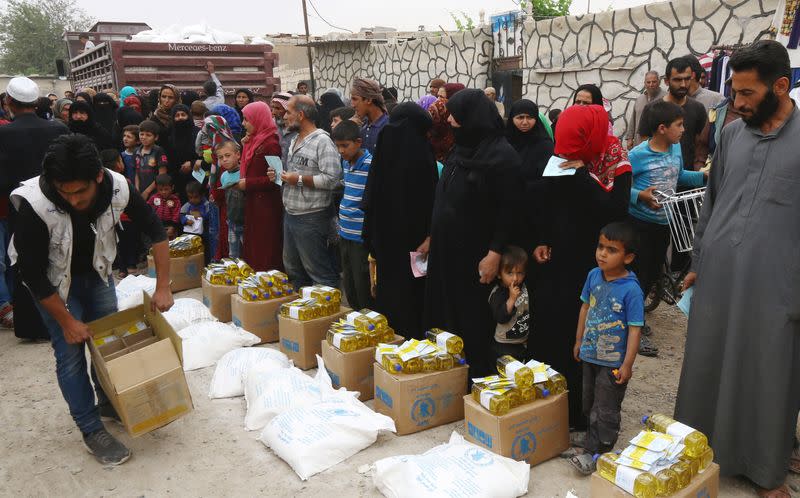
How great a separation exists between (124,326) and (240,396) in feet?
2.78

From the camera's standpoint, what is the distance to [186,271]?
19.3 feet

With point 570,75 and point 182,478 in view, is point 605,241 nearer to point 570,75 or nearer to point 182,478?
point 182,478

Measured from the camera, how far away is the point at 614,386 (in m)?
2.59

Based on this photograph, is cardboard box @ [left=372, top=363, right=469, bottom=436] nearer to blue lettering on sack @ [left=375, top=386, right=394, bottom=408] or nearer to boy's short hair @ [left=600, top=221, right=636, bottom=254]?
blue lettering on sack @ [left=375, top=386, right=394, bottom=408]

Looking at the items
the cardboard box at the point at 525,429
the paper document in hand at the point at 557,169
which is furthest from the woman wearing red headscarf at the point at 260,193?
the cardboard box at the point at 525,429

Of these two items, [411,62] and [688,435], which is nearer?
[688,435]

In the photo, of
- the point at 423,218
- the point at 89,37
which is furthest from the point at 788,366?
the point at 89,37

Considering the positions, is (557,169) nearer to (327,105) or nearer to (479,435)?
(479,435)

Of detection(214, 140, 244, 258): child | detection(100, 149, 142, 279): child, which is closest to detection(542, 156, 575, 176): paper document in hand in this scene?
detection(214, 140, 244, 258): child

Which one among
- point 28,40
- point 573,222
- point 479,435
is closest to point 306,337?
point 479,435

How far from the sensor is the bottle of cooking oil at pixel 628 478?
1.98m

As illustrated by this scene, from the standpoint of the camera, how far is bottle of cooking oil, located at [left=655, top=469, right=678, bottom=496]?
1993 millimetres

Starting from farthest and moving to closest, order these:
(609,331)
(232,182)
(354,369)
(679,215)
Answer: (232,182) < (679,215) < (354,369) < (609,331)

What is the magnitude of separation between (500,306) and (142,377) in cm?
185
